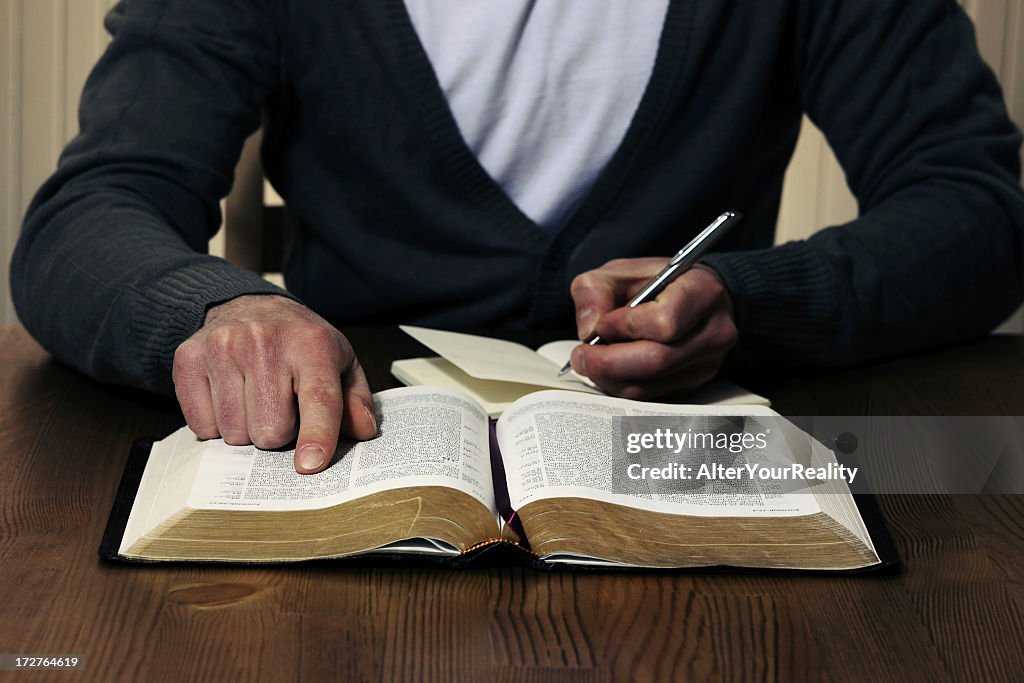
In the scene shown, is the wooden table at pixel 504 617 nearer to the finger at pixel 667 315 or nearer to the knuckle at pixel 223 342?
the knuckle at pixel 223 342

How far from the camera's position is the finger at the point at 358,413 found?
26.2 inches

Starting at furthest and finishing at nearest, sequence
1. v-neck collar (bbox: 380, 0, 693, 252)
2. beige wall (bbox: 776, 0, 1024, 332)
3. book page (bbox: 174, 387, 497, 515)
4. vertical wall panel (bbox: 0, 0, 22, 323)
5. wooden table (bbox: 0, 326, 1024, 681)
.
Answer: beige wall (bbox: 776, 0, 1024, 332) < vertical wall panel (bbox: 0, 0, 22, 323) < v-neck collar (bbox: 380, 0, 693, 252) < book page (bbox: 174, 387, 497, 515) < wooden table (bbox: 0, 326, 1024, 681)

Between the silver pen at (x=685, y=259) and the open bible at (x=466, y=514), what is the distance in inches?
10.1

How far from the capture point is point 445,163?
1.18 metres

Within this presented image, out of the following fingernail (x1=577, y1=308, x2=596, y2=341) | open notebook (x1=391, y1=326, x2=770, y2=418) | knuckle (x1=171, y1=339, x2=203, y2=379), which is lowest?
open notebook (x1=391, y1=326, x2=770, y2=418)

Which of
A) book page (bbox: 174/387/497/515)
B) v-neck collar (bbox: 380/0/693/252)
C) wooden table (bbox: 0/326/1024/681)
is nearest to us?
wooden table (bbox: 0/326/1024/681)

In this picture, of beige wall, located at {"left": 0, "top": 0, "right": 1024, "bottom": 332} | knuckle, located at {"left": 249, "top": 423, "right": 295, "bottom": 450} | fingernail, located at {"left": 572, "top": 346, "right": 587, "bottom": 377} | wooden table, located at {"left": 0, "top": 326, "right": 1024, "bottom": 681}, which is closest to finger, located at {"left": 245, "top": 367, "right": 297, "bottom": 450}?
knuckle, located at {"left": 249, "top": 423, "right": 295, "bottom": 450}

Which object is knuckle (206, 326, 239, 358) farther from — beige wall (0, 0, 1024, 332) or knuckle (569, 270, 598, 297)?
beige wall (0, 0, 1024, 332)

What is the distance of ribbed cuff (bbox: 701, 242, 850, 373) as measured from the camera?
943 millimetres

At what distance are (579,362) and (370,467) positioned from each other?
274 mm

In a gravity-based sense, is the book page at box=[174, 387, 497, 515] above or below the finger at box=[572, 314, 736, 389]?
above

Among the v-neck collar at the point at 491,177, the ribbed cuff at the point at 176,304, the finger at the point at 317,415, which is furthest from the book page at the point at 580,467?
the v-neck collar at the point at 491,177

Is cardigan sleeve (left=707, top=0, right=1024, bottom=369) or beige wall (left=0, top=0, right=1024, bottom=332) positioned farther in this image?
beige wall (left=0, top=0, right=1024, bottom=332)

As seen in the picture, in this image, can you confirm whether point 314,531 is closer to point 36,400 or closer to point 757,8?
point 36,400
